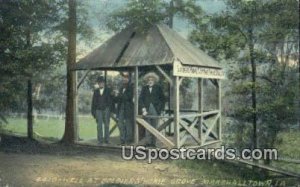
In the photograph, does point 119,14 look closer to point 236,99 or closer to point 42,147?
point 42,147

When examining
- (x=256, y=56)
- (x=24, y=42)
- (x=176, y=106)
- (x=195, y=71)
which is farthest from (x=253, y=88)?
(x=24, y=42)

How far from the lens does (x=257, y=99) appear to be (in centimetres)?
1416

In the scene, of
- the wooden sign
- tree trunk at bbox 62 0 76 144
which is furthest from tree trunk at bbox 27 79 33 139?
the wooden sign

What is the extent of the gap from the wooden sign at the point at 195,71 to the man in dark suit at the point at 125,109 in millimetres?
1894

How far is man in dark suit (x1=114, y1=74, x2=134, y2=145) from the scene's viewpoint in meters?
12.1

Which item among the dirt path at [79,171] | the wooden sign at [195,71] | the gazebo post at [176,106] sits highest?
the wooden sign at [195,71]

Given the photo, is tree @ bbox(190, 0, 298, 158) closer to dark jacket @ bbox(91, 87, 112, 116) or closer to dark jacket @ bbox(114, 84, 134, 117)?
dark jacket @ bbox(114, 84, 134, 117)

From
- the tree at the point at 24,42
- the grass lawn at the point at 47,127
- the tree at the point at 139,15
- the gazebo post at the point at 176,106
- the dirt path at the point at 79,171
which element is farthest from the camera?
the grass lawn at the point at 47,127

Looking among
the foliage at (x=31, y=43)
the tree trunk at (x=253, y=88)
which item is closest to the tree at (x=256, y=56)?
the tree trunk at (x=253, y=88)

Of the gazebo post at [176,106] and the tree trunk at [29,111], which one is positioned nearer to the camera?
the gazebo post at [176,106]

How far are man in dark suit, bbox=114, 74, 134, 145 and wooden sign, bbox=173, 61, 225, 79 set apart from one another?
1.89 metres

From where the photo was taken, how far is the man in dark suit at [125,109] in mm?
12078

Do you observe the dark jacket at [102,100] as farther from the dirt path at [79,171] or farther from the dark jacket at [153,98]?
the dirt path at [79,171]

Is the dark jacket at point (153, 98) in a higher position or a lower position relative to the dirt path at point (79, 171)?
higher
